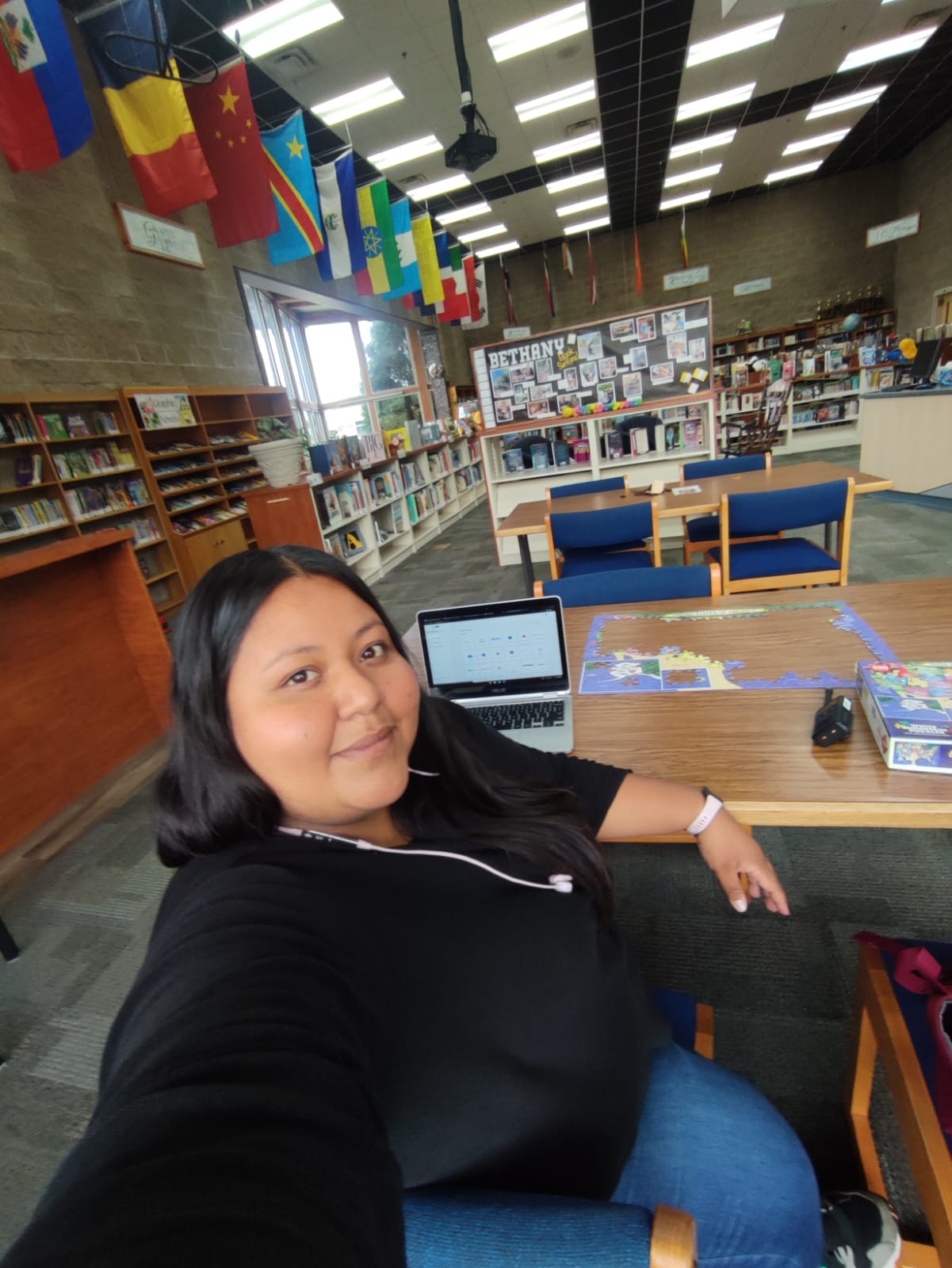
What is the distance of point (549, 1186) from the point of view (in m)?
0.58

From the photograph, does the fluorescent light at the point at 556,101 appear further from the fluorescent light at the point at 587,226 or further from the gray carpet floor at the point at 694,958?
the gray carpet floor at the point at 694,958

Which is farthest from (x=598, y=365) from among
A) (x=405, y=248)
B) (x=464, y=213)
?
(x=464, y=213)

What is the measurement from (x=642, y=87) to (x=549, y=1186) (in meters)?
8.68

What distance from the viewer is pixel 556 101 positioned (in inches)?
241

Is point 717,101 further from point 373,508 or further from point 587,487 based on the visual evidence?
point 373,508

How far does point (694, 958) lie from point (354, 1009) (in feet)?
4.28

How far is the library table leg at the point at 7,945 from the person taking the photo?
5.91ft

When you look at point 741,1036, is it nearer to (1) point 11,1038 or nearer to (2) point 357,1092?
(2) point 357,1092

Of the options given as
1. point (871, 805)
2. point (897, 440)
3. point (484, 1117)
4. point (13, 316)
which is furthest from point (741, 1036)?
point (897, 440)

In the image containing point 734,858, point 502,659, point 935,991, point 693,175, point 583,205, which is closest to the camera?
point 935,991

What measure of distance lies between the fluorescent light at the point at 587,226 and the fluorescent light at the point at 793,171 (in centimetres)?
273

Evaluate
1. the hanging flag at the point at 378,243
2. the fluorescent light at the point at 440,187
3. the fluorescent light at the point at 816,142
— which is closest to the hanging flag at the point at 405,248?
the hanging flag at the point at 378,243

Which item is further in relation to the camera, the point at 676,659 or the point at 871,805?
the point at 676,659

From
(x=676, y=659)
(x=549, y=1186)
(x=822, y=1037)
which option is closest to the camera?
(x=549, y=1186)
